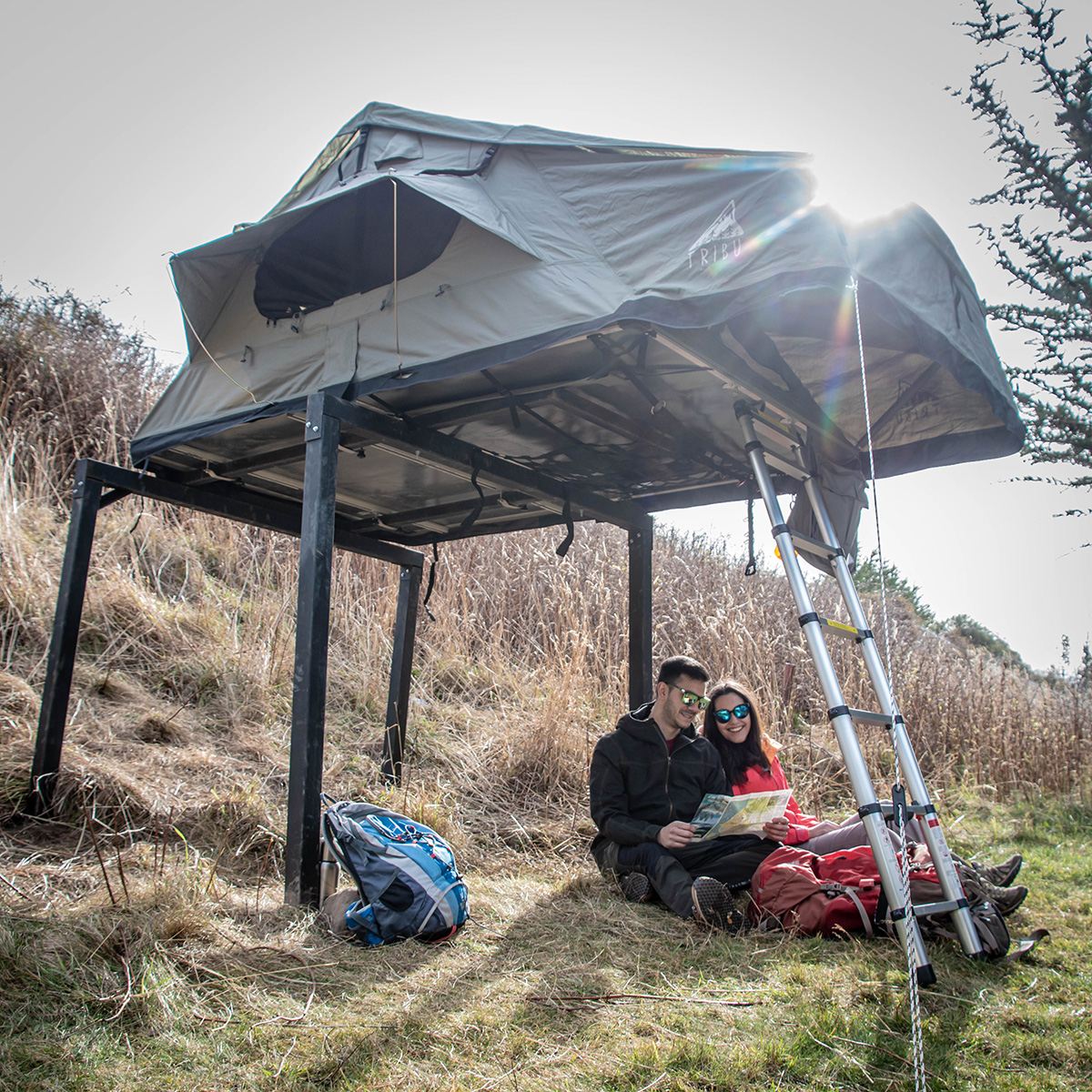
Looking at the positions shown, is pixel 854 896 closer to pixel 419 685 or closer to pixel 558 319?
pixel 558 319

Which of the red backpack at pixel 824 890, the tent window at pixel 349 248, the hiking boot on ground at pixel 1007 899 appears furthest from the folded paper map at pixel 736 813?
the tent window at pixel 349 248

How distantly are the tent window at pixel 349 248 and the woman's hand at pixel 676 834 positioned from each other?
260 centimetres

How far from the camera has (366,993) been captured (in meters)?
2.38

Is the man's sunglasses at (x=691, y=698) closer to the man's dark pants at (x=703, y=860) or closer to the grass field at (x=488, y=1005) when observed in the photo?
the man's dark pants at (x=703, y=860)

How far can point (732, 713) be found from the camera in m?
4.29

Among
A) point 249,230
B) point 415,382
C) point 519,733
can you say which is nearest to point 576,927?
point 415,382

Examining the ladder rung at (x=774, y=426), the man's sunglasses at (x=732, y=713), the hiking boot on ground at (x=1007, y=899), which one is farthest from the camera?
the man's sunglasses at (x=732, y=713)

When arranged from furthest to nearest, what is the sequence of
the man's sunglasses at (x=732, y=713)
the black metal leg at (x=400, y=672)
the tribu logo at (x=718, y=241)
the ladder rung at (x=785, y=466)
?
1. the black metal leg at (x=400, y=672)
2. the man's sunglasses at (x=732, y=713)
3. the ladder rung at (x=785, y=466)
4. the tribu logo at (x=718, y=241)

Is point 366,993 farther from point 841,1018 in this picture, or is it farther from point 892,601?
point 892,601

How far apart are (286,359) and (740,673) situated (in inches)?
187

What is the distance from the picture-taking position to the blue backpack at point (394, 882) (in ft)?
9.55

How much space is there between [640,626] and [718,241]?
282 cm

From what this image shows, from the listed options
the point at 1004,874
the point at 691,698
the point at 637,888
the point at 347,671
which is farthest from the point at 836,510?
the point at 347,671

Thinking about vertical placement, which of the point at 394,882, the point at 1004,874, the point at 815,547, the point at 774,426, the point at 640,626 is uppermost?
the point at 774,426
